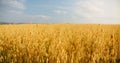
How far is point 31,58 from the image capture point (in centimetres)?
387

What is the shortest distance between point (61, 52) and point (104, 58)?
0.91m

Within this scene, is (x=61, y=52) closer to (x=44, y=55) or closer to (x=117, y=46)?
(x=44, y=55)

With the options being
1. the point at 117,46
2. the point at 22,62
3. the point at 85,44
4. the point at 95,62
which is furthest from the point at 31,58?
the point at 117,46

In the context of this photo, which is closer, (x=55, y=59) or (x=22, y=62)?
(x=55, y=59)

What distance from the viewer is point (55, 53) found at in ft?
12.2

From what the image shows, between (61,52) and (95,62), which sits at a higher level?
(61,52)

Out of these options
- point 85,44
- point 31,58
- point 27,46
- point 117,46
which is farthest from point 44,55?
point 117,46

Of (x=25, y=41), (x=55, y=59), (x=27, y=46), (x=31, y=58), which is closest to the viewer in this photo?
(x=55, y=59)

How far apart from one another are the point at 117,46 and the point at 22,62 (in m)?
2.22

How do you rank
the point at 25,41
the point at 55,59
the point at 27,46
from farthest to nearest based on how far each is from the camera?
the point at 25,41 → the point at 27,46 → the point at 55,59

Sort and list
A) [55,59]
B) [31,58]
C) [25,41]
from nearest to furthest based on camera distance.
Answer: [55,59], [31,58], [25,41]

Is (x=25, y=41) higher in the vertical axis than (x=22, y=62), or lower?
higher

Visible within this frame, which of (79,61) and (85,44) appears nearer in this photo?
(79,61)

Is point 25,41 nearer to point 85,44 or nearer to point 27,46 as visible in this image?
point 27,46
